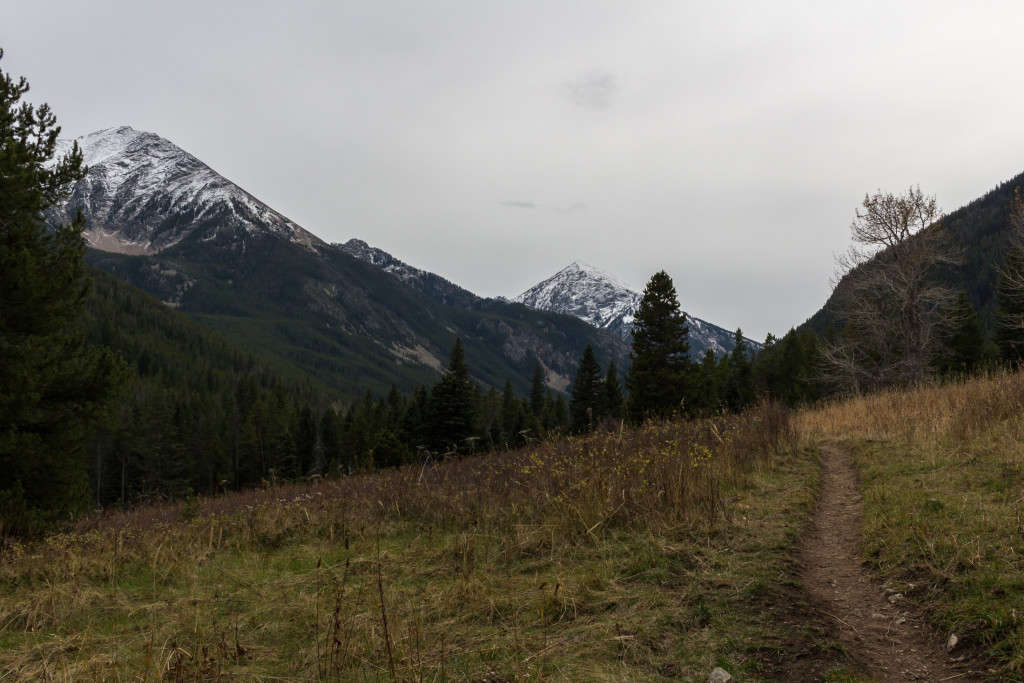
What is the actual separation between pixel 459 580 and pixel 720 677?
271 centimetres

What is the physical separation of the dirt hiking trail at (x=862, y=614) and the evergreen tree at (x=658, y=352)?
25.8m

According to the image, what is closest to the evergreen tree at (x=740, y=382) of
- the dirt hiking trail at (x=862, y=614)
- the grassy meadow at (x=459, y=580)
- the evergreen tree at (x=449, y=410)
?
the evergreen tree at (x=449, y=410)

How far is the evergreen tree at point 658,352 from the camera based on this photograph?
105 feet

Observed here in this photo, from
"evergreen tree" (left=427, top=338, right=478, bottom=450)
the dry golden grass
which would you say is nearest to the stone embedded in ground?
the dry golden grass

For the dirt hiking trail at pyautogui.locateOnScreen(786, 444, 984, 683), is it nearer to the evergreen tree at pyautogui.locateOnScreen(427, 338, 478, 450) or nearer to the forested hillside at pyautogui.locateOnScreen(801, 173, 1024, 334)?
the evergreen tree at pyautogui.locateOnScreen(427, 338, 478, 450)

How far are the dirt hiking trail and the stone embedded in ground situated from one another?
33.4 inches

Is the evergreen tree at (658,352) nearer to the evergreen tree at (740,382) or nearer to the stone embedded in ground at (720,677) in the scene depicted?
the evergreen tree at (740,382)

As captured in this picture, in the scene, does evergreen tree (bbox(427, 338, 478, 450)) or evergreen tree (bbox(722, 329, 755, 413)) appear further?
evergreen tree (bbox(722, 329, 755, 413))

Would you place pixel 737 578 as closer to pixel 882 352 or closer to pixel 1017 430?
pixel 1017 430

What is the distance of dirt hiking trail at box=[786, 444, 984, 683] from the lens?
10.9ft

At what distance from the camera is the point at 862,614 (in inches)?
A: 162

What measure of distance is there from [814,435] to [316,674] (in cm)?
1240

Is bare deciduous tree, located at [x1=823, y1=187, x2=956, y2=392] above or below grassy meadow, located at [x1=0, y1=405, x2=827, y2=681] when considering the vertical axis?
above

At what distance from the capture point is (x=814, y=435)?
12531 mm
